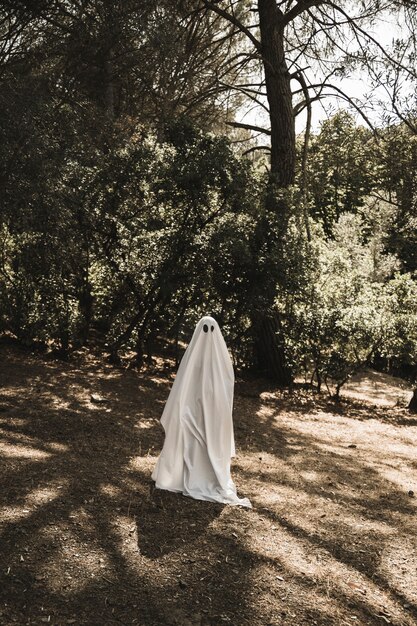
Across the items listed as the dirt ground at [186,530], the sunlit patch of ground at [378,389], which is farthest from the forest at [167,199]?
the dirt ground at [186,530]

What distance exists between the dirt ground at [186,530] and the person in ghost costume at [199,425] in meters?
0.25

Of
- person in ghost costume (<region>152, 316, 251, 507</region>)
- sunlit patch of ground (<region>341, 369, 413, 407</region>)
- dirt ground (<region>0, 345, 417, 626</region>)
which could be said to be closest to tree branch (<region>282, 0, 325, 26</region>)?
sunlit patch of ground (<region>341, 369, 413, 407</region>)

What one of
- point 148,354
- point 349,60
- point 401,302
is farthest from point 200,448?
point 349,60

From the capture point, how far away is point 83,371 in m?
11.2

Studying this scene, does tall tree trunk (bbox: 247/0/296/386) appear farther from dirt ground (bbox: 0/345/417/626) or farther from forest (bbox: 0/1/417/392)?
dirt ground (bbox: 0/345/417/626)

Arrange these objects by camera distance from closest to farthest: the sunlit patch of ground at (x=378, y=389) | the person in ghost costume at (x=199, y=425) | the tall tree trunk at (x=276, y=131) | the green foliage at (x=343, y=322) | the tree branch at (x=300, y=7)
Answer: the person in ghost costume at (x=199, y=425), the green foliage at (x=343, y=322), the tree branch at (x=300, y=7), the tall tree trunk at (x=276, y=131), the sunlit patch of ground at (x=378, y=389)

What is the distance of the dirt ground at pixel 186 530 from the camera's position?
407cm

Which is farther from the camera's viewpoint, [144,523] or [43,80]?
[43,80]

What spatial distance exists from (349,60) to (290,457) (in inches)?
351

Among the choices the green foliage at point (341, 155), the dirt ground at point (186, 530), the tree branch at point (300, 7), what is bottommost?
the dirt ground at point (186, 530)

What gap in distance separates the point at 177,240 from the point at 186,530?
6583 mm

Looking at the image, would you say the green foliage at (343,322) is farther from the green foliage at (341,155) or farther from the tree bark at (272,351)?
the green foliage at (341,155)

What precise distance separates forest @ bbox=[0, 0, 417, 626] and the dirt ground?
2.7 inches

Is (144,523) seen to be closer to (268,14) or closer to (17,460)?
(17,460)
